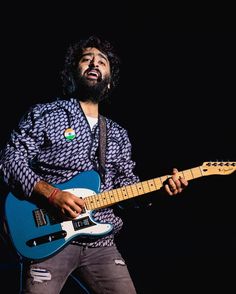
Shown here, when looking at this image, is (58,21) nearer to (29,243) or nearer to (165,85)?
(165,85)

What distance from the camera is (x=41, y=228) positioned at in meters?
1.86

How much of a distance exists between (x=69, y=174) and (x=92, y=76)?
957 millimetres

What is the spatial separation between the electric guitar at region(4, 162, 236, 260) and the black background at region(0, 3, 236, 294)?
1714 mm

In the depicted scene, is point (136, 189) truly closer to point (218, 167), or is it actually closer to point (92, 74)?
point (218, 167)

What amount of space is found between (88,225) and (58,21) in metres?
2.58

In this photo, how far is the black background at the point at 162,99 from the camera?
3648 mm

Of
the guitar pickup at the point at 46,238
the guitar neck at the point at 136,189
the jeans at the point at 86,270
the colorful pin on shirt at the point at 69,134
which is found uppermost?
the colorful pin on shirt at the point at 69,134

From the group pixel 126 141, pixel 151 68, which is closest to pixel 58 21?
pixel 151 68

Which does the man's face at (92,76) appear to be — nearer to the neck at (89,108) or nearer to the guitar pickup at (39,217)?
the neck at (89,108)

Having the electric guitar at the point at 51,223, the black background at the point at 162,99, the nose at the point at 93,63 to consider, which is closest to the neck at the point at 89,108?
the nose at the point at 93,63

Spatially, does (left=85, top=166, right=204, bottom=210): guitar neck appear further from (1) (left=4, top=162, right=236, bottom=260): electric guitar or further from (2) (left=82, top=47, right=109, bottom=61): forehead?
(2) (left=82, top=47, right=109, bottom=61): forehead

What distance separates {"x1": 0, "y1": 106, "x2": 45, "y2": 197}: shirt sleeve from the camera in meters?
1.83

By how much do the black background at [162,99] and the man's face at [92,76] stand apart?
3.10 feet

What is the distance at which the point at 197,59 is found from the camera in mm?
3885
